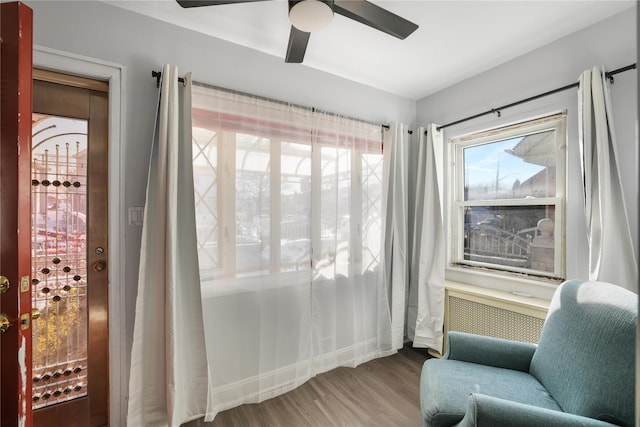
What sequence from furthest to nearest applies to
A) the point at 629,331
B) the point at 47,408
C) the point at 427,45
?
the point at 427,45, the point at 47,408, the point at 629,331

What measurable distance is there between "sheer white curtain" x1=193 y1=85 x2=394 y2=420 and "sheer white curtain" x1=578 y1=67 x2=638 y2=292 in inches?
56.5

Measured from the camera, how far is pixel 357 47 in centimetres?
213

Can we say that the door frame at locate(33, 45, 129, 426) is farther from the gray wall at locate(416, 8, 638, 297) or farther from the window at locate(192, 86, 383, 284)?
the gray wall at locate(416, 8, 638, 297)

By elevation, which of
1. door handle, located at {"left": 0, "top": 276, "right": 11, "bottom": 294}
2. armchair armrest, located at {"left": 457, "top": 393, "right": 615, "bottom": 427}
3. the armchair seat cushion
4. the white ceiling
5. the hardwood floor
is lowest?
the hardwood floor

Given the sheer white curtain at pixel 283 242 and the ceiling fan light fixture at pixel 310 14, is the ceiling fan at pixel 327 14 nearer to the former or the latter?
the ceiling fan light fixture at pixel 310 14

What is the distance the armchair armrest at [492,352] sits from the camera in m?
1.62

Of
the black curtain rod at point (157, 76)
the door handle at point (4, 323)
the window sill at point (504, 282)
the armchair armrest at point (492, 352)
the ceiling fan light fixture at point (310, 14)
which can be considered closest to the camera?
the door handle at point (4, 323)

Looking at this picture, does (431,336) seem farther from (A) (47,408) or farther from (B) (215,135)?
(A) (47,408)

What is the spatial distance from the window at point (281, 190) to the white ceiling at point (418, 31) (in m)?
0.43

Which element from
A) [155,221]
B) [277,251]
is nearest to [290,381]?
[277,251]

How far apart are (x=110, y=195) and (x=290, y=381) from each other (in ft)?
5.89

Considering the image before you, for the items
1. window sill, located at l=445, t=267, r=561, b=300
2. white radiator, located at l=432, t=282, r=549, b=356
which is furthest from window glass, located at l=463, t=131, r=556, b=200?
white radiator, located at l=432, t=282, r=549, b=356

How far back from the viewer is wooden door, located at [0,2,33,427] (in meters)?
0.93

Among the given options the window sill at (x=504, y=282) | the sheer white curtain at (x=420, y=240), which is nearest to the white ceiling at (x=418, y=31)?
the sheer white curtain at (x=420, y=240)
